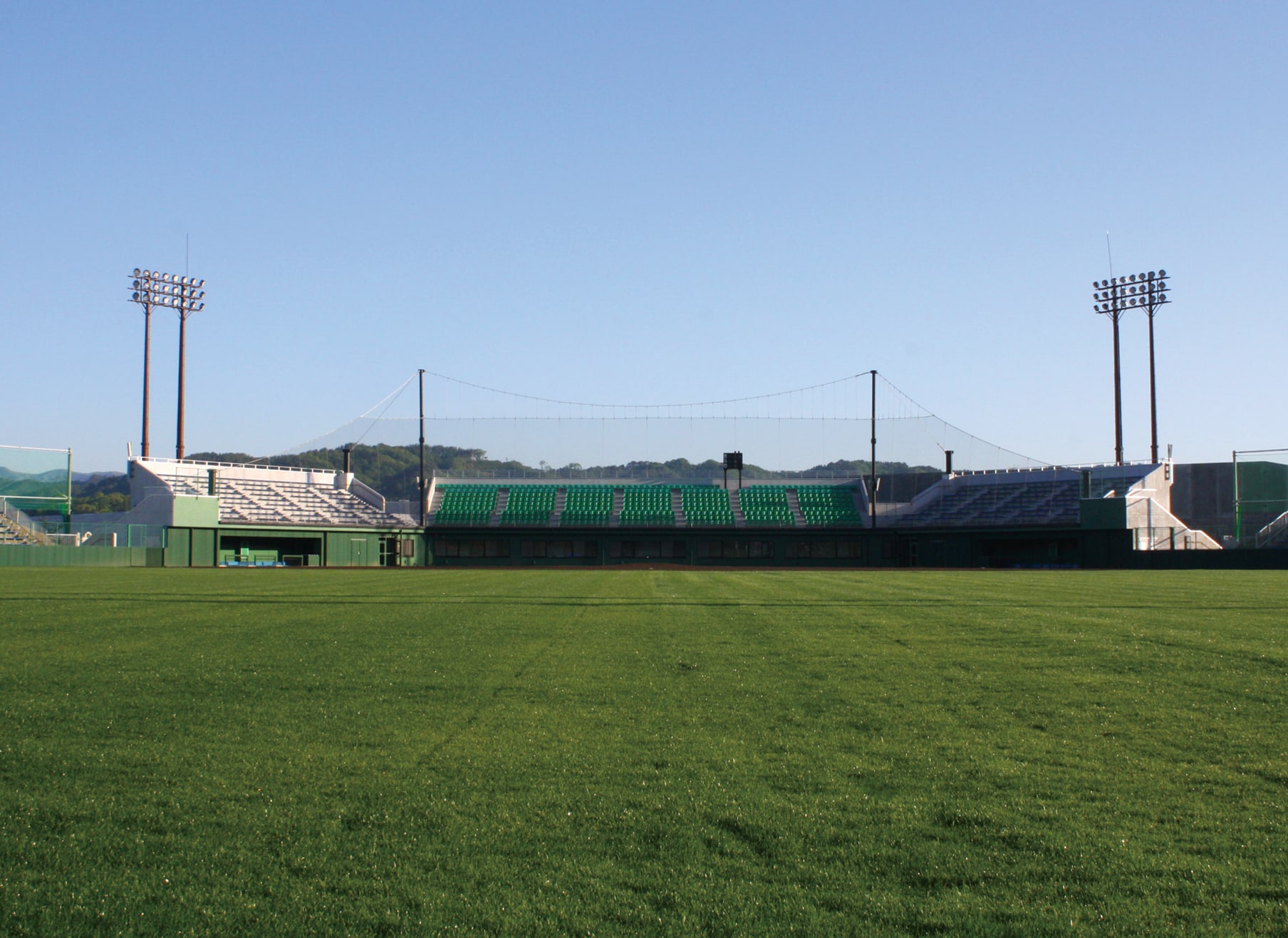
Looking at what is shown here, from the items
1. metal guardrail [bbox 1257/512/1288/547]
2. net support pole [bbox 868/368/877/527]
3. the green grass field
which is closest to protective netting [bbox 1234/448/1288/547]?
metal guardrail [bbox 1257/512/1288/547]

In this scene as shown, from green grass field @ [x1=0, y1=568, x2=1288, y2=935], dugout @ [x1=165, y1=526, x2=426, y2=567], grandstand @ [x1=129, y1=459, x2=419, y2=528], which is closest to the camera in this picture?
green grass field @ [x1=0, y1=568, x2=1288, y2=935]

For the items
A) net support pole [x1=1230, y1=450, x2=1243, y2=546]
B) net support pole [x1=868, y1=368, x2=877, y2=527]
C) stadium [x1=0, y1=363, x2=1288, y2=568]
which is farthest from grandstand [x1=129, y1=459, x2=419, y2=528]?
net support pole [x1=1230, y1=450, x2=1243, y2=546]

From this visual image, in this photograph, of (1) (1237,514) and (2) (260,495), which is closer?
(1) (1237,514)

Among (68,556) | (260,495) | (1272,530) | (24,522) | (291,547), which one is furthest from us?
(260,495)

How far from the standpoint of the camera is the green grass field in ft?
13.9

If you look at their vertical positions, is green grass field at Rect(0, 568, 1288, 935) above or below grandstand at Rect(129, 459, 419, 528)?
below

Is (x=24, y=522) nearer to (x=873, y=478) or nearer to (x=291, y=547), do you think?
(x=291, y=547)

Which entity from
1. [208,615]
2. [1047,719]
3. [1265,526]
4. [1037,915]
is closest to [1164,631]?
[1047,719]

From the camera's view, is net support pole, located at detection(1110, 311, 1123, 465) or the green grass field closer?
the green grass field

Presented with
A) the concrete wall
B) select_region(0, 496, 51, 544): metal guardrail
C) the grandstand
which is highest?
the grandstand

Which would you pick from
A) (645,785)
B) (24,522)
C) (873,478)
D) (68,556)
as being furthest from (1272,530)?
(24,522)

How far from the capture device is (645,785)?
592cm

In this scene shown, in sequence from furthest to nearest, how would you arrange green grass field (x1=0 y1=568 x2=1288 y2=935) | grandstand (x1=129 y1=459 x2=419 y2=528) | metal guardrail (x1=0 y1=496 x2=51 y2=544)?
1. grandstand (x1=129 y1=459 x2=419 y2=528)
2. metal guardrail (x1=0 y1=496 x2=51 y2=544)
3. green grass field (x1=0 y1=568 x2=1288 y2=935)

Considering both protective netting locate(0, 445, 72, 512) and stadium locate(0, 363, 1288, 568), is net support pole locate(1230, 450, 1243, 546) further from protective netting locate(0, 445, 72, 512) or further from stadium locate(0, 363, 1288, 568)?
protective netting locate(0, 445, 72, 512)
